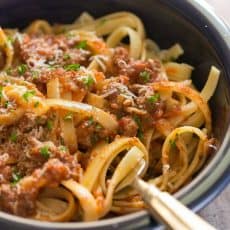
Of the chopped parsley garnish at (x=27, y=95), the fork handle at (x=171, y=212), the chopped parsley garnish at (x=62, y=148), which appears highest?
the fork handle at (x=171, y=212)

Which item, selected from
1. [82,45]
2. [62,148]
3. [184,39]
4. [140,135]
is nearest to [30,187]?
[62,148]

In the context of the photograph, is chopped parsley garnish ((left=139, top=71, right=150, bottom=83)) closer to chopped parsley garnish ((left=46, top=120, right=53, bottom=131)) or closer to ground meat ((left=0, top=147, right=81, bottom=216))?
chopped parsley garnish ((left=46, top=120, right=53, bottom=131))

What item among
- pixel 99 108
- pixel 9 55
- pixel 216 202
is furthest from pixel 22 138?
pixel 216 202

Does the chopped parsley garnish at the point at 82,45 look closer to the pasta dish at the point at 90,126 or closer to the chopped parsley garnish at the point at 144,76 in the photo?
the pasta dish at the point at 90,126

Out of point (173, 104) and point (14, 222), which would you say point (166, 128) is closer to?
point (173, 104)

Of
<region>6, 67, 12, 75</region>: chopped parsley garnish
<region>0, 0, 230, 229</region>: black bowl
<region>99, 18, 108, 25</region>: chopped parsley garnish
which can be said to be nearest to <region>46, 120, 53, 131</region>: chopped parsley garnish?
<region>6, 67, 12, 75</region>: chopped parsley garnish

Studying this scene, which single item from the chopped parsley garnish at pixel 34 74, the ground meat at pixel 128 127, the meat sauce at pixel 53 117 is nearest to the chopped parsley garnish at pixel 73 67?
the meat sauce at pixel 53 117
